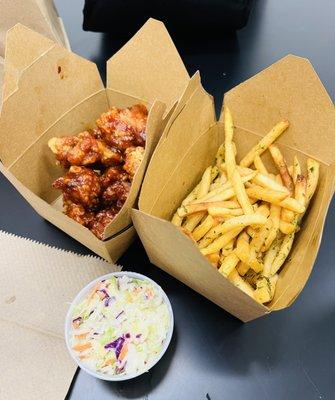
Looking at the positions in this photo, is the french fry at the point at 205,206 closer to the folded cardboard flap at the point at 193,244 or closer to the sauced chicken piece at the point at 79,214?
the folded cardboard flap at the point at 193,244

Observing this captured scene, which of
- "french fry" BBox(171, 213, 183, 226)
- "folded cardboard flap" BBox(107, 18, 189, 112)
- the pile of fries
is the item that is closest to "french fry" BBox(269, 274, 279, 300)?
the pile of fries

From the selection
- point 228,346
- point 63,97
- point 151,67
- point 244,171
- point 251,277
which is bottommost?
point 228,346

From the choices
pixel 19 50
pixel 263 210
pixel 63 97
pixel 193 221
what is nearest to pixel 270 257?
pixel 263 210

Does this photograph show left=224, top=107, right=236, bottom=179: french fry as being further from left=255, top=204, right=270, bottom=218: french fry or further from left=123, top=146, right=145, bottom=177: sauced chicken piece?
left=123, top=146, right=145, bottom=177: sauced chicken piece

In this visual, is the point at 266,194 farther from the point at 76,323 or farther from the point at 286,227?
the point at 76,323

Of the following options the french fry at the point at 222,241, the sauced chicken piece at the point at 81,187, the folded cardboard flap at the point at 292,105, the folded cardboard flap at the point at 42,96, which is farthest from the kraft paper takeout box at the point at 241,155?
the folded cardboard flap at the point at 42,96

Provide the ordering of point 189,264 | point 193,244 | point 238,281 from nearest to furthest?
point 193,244, point 189,264, point 238,281

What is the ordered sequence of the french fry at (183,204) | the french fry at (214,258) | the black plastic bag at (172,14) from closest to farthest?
the french fry at (214,258) < the french fry at (183,204) < the black plastic bag at (172,14)
